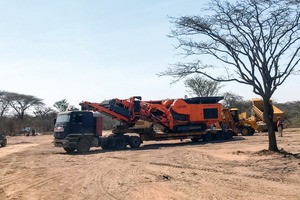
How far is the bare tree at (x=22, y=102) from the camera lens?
85.1 metres

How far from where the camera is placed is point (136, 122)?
2909 cm

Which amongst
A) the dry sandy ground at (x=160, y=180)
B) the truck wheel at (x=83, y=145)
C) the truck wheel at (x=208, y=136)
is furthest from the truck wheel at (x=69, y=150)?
the truck wheel at (x=208, y=136)

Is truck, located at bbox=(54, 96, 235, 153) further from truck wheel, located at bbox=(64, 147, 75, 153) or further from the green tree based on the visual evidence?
the green tree

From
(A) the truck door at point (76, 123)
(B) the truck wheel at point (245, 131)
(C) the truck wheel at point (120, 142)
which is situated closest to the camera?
(A) the truck door at point (76, 123)

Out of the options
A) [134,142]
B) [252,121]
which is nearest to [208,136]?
[134,142]

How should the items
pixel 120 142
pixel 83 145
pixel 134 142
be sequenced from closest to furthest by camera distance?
pixel 83 145, pixel 120 142, pixel 134 142

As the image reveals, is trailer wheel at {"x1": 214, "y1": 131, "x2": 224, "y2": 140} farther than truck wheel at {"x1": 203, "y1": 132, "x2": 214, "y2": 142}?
Yes

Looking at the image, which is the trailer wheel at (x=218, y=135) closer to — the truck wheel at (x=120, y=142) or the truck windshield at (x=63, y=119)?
the truck wheel at (x=120, y=142)

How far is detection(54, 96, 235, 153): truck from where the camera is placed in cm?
2578

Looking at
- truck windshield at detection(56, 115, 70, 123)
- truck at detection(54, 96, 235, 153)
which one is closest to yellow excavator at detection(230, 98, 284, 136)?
truck at detection(54, 96, 235, 153)

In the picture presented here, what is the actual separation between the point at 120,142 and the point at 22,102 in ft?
210

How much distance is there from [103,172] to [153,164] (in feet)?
9.19

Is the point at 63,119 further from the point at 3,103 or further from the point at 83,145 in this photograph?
the point at 3,103

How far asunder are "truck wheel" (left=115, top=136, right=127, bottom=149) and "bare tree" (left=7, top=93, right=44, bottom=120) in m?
61.4
